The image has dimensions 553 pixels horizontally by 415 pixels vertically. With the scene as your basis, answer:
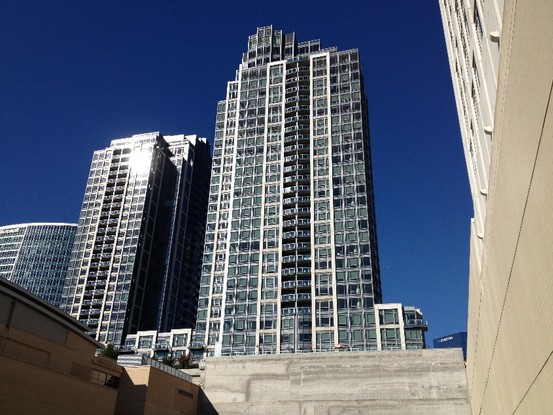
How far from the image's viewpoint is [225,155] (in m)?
124

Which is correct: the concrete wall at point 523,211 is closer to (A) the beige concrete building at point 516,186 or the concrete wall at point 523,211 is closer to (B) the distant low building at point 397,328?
(A) the beige concrete building at point 516,186

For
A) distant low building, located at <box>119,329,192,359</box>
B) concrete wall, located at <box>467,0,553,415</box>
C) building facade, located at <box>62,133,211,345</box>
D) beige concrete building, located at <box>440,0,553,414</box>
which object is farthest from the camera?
building facade, located at <box>62,133,211,345</box>

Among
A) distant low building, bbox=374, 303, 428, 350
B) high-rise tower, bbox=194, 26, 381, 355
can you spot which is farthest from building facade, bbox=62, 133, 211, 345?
distant low building, bbox=374, 303, 428, 350

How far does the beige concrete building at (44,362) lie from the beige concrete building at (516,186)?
28.6 m

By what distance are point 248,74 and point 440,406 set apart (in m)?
100

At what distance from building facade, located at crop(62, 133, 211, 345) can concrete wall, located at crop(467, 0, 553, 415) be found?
11482 cm

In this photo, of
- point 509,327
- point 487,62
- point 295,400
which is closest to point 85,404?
point 295,400

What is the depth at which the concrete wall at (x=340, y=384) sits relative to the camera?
5297 cm

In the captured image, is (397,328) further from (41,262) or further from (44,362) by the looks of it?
(41,262)

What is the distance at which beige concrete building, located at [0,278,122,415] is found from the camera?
3372 centimetres

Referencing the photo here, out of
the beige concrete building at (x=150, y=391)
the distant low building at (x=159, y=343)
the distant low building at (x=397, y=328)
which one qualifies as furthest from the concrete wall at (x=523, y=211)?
the distant low building at (x=159, y=343)

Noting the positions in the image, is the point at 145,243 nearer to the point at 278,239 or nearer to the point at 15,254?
the point at 278,239

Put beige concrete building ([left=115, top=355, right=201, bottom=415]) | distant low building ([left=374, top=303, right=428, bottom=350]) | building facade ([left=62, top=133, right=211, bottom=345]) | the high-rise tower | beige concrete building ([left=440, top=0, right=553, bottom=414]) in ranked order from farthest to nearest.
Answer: building facade ([left=62, top=133, right=211, bottom=345]) → the high-rise tower → distant low building ([left=374, top=303, right=428, bottom=350]) → beige concrete building ([left=115, top=355, right=201, bottom=415]) → beige concrete building ([left=440, top=0, right=553, bottom=414])

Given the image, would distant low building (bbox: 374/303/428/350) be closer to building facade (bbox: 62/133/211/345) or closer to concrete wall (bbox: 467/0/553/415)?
building facade (bbox: 62/133/211/345)
